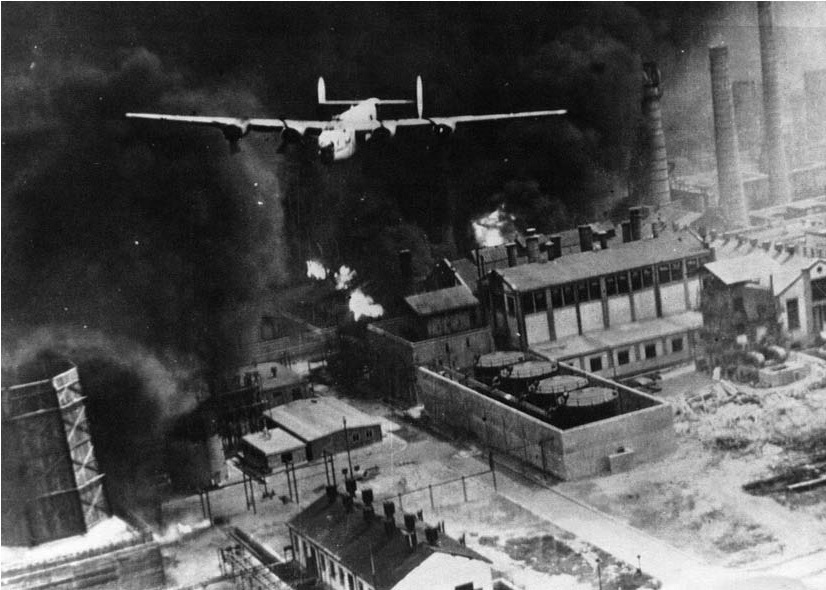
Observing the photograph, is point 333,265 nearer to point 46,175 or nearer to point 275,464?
point 275,464

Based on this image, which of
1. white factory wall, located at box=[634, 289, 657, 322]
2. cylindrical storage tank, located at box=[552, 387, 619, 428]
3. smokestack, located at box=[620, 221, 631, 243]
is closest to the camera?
cylindrical storage tank, located at box=[552, 387, 619, 428]

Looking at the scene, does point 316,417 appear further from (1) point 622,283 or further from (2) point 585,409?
(1) point 622,283

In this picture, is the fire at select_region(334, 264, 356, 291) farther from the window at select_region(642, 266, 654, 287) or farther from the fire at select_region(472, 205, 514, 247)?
the window at select_region(642, 266, 654, 287)

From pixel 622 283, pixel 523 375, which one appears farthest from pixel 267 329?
pixel 622 283

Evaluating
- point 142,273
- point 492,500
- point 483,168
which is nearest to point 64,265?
point 142,273

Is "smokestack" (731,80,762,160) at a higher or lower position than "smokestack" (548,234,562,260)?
higher

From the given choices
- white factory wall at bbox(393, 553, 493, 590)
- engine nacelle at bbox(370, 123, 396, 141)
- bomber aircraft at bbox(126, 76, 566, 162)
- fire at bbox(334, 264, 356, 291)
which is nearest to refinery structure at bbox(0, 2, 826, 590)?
white factory wall at bbox(393, 553, 493, 590)

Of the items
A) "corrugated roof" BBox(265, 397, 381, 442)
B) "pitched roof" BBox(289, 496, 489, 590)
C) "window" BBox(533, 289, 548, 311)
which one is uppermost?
"window" BBox(533, 289, 548, 311)
